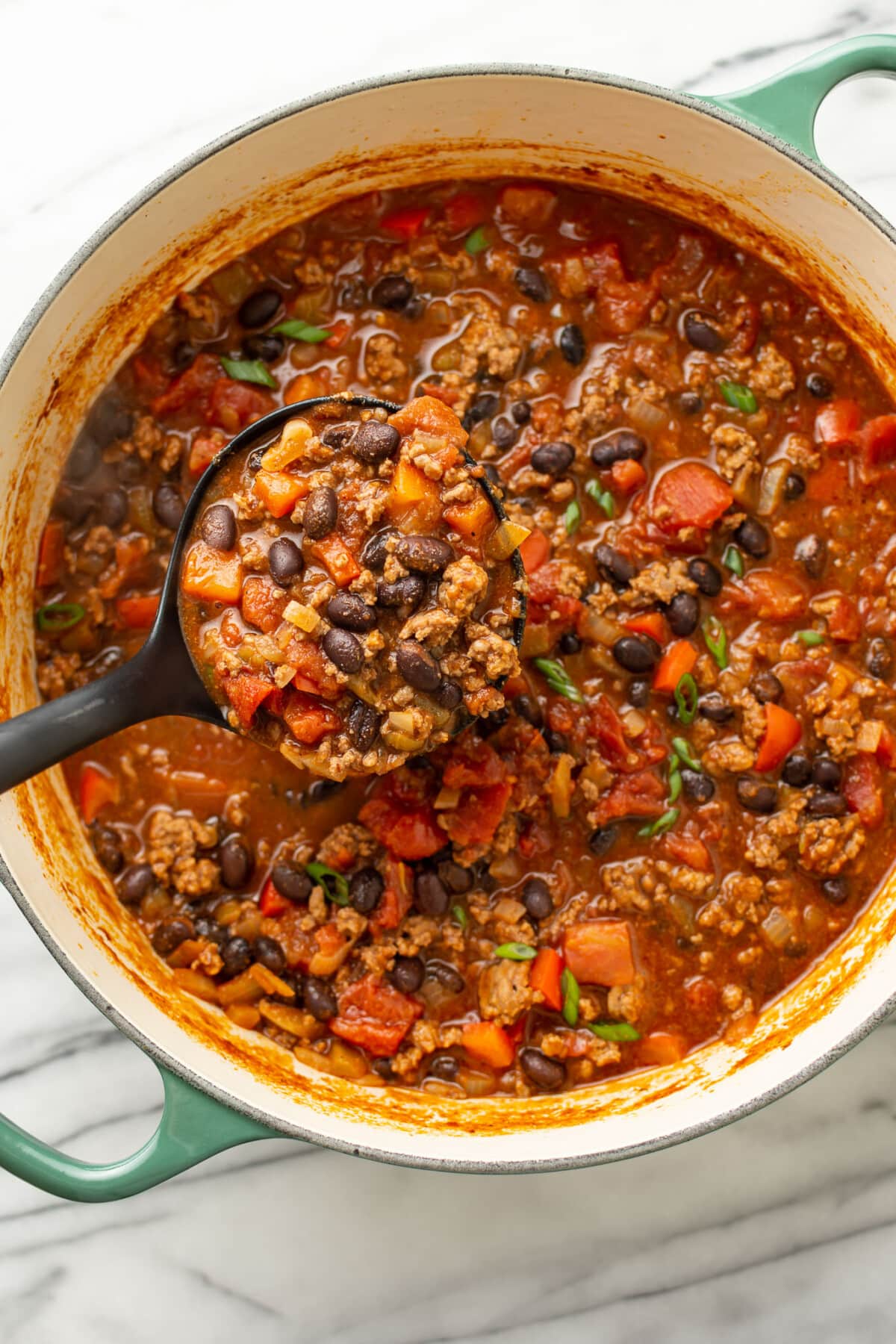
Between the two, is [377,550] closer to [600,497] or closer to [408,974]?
[600,497]

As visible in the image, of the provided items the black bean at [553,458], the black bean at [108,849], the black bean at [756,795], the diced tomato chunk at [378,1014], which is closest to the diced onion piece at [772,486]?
the black bean at [553,458]

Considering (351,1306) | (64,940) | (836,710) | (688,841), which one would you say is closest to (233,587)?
(64,940)

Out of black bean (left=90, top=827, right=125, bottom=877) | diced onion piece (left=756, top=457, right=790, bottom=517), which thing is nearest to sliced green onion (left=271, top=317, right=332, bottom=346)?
diced onion piece (left=756, top=457, right=790, bottom=517)

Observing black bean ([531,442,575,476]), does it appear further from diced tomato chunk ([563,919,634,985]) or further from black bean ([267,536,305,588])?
diced tomato chunk ([563,919,634,985])

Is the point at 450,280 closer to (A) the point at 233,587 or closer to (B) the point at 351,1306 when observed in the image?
(A) the point at 233,587

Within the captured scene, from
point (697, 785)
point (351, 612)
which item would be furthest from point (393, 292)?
point (697, 785)
